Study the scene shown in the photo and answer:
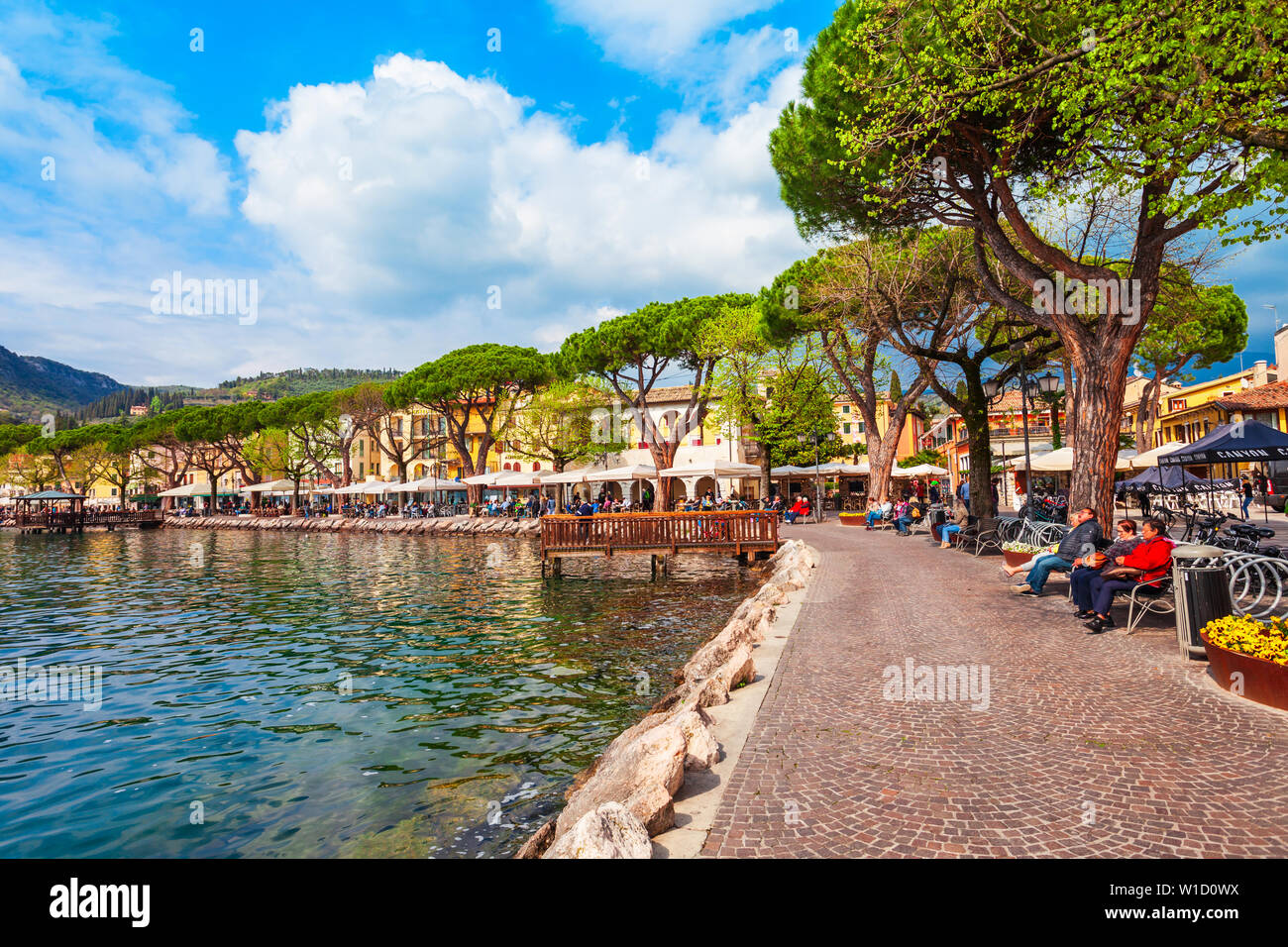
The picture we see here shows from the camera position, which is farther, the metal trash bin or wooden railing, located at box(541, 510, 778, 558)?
wooden railing, located at box(541, 510, 778, 558)

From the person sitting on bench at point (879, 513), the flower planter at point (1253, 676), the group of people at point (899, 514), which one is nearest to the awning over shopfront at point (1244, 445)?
the flower planter at point (1253, 676)

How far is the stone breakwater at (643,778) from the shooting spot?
3193 mm

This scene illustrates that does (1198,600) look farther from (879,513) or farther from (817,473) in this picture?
(817,473)

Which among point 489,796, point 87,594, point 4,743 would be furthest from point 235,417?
point 489,796

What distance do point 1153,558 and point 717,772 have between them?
20.0ft

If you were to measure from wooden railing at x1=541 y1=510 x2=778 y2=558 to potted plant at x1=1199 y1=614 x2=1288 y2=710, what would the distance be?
561 inches

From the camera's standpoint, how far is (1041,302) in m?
12.2

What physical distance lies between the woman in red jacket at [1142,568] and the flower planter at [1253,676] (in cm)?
216

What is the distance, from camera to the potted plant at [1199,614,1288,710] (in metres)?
4.78

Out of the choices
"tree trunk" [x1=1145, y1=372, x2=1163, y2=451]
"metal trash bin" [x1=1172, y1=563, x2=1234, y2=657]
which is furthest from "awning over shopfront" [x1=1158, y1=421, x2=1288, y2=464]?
"tree trunk" [x1=1145, y1=372, x2=1163, y2=451]

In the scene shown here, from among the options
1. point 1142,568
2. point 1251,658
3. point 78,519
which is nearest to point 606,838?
point 1251,658

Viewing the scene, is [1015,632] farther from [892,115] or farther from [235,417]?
[235,417]

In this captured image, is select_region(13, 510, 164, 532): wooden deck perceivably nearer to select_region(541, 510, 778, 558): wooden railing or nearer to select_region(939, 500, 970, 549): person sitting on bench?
select_region(541, 510, 778, 558): wooden railing
